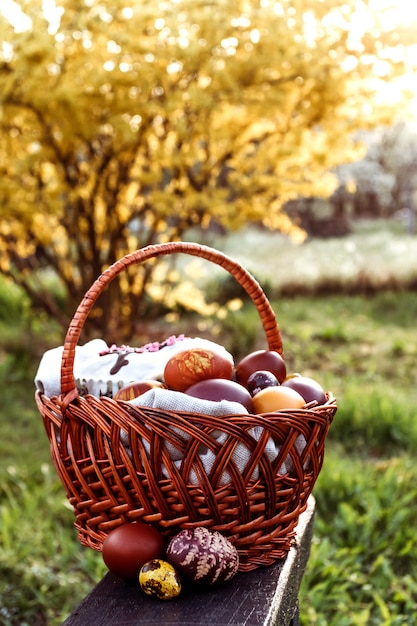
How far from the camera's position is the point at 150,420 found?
3.91 feet

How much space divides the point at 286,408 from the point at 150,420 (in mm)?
263

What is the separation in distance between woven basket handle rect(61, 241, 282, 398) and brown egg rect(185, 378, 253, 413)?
222mm

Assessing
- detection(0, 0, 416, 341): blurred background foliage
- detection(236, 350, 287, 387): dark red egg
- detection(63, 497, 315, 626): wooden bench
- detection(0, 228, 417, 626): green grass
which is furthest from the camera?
detection(0, 0, 416, 341): blurred background foliage

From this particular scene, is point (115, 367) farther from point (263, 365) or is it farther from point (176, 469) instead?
point (176, 469)

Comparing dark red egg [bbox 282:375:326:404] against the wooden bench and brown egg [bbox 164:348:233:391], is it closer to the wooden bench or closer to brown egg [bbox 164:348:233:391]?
brown egg [bbox 164:348:233:391]

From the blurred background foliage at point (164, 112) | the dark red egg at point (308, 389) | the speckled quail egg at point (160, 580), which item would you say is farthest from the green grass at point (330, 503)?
the speckled quail egg at point (160, 580)

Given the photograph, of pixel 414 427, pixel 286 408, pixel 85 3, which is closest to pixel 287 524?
pixel 286 408

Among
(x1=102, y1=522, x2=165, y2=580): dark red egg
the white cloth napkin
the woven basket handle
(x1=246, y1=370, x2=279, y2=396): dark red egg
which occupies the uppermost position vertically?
the woven basket handle

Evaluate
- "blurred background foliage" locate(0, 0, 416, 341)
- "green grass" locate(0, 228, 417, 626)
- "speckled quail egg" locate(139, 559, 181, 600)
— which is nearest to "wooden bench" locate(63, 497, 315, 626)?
"speckled quail egg" locate(139, 559, 181, 600)

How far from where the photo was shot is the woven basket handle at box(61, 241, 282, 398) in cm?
130

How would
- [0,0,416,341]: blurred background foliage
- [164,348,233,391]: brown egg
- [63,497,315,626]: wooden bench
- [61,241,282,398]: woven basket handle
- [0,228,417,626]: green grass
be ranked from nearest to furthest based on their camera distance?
[63,497,315,626]: wooden bench < [61,241,282,398]: woven basket handle < [164,348,233,391]: brown egg < [0,228,417,626]: green grass < [0,0,416,341]: blurred background foliage

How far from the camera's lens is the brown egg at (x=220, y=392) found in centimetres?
131

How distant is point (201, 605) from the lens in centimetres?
117

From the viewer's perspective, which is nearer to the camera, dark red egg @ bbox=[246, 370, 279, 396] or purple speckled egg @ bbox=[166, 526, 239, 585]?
purple speckled egg @ bbox=[166, 526, 239, 585]
